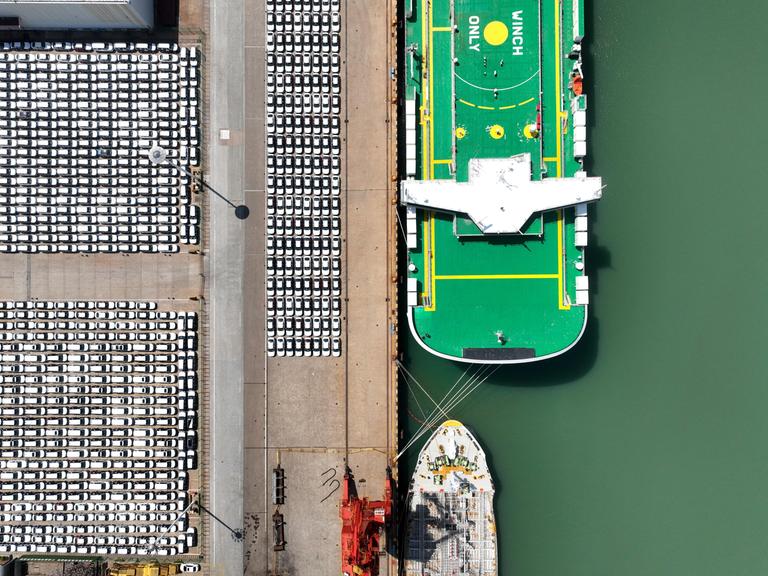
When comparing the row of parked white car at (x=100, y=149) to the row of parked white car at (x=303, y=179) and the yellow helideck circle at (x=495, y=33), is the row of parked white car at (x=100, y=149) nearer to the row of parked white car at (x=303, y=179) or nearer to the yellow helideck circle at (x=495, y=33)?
the row of parked white car at (x=303, y=179)

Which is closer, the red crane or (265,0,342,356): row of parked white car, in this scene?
the red crane

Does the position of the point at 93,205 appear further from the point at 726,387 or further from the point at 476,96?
the point at 726,387

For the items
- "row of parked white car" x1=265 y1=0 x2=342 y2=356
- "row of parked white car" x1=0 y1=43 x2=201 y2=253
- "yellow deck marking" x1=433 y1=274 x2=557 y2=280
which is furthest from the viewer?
"row of parked white car" x1=265 y1=0 x2=342 y2=356

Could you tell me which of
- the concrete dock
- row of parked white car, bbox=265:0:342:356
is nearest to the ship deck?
the concrete dock

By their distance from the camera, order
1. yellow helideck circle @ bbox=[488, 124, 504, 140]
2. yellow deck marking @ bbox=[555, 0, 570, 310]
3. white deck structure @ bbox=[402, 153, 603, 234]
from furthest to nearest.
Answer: yellow helideck circle @ bbox=[488, 124, 504, 140] < yellow deck marking @ bbox=[555, 0, 570, 310] < white deck structure @ bbox=[402, 153, 603, 234]

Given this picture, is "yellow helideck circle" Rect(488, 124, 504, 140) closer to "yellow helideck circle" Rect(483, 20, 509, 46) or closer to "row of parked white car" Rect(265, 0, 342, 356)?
"yellow helideck circle" Rect(483, 20, 509, 46)

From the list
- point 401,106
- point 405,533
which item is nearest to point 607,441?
point 405,533

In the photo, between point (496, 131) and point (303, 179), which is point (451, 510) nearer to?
point (303, 179)
